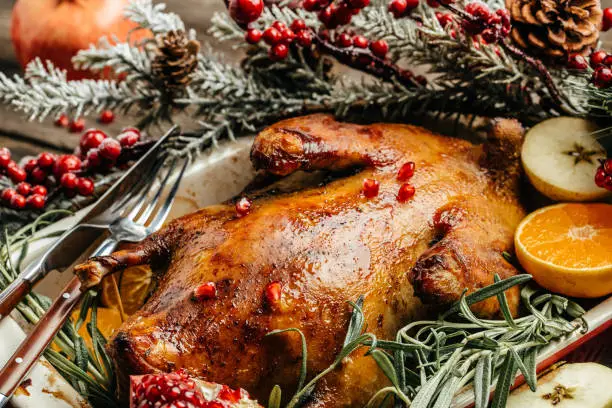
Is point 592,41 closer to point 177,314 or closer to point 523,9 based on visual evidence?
point 523,9

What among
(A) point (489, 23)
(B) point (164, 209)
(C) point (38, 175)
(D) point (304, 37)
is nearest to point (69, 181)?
(C) point (38, 175)

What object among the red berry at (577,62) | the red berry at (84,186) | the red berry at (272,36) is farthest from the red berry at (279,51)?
the red berry at (577,62)

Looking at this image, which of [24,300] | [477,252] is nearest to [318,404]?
[477,252]

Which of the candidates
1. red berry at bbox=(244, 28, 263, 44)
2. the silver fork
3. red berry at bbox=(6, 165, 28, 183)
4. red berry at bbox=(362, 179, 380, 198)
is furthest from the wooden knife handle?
red berry at bbox=(244, 28, 263, 44)

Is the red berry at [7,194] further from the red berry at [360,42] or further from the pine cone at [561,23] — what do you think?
the pine cone at [561,23]

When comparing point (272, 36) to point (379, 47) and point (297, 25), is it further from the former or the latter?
point (379, 47)

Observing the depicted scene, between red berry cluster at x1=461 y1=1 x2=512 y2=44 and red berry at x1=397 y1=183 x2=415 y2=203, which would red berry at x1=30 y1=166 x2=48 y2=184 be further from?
red berry cluster at x1=461 y1=1 x2=512 y2=44
